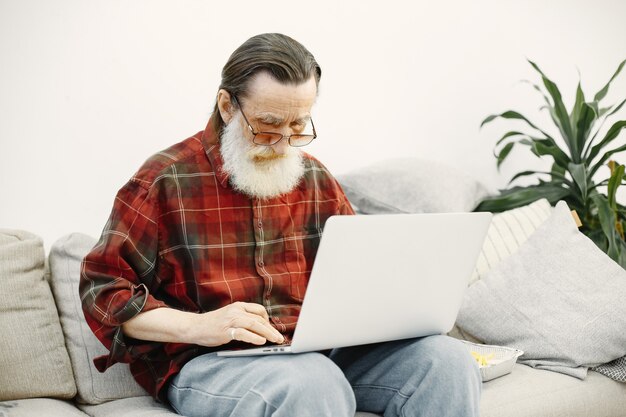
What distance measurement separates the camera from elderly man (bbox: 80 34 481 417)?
1450 mm

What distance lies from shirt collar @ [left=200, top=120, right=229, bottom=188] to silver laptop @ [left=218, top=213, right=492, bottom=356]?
395 mm

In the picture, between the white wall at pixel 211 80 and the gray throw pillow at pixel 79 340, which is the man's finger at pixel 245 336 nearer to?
the gray throw pillow at pixel 79 340

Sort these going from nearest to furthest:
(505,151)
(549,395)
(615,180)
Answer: (549,395), (615,180), (505,151)

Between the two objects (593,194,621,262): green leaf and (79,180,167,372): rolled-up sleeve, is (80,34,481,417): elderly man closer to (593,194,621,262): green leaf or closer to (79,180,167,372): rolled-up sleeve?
(79,180,167,372): rolled-up sleeve

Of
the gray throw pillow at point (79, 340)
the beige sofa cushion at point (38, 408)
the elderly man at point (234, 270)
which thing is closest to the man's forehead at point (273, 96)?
the elderly man at point (234, 270)

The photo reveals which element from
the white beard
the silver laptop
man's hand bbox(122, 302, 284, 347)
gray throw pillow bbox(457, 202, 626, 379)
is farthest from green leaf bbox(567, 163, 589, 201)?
man's hand bbox(122, 302, 284, 347)

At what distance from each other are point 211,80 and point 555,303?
3.84ft

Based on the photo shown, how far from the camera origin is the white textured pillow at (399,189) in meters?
2.34


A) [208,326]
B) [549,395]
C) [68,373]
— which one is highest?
[208,326]

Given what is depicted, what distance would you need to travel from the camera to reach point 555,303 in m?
2.05

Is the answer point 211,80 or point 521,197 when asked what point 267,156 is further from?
point 521,197

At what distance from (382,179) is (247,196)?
792 mm

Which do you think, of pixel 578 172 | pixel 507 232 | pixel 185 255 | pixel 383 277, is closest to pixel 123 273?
pixel 185 255

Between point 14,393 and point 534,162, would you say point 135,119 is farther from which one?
point 534,162
